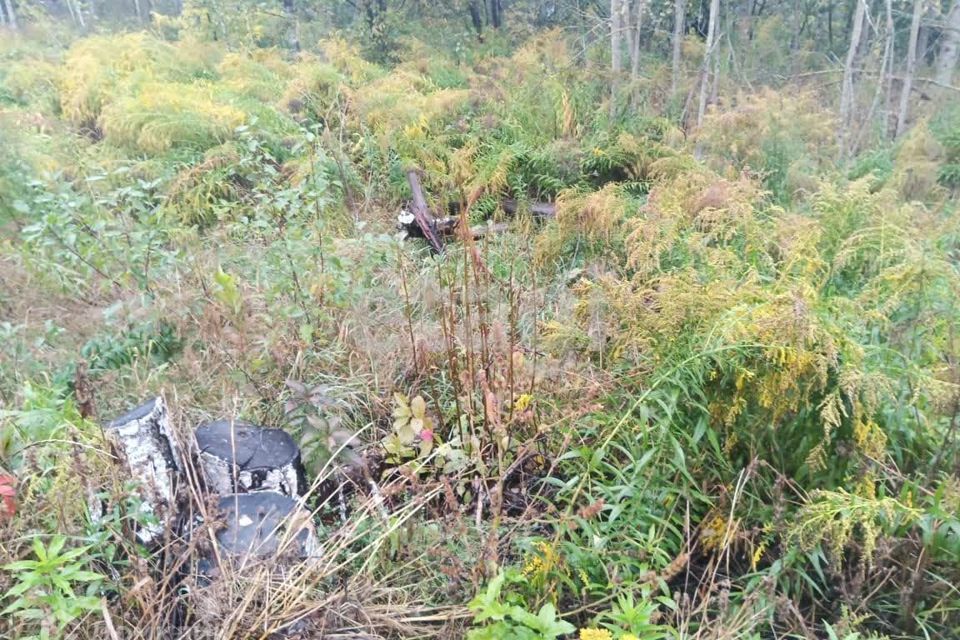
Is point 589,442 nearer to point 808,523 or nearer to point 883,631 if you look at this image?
point 808,523

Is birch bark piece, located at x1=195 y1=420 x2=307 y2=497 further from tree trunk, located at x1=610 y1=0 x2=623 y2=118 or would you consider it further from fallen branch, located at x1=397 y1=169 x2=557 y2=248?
tree trunk, located at x1=610 y1=0 x2=623 y2=118

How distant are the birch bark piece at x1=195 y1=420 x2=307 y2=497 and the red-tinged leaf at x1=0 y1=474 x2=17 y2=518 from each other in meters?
0.51

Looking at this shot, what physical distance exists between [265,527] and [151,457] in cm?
43

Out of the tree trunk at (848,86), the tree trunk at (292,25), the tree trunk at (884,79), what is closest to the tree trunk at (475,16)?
the tree trunk at (292,25)

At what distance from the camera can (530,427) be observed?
229cm

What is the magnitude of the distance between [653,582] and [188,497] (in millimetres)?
1439

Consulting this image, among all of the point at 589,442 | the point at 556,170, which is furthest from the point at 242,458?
the point at 556,170

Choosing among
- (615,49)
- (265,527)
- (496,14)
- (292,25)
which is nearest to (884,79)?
(615,49)

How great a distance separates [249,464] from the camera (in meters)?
2.08

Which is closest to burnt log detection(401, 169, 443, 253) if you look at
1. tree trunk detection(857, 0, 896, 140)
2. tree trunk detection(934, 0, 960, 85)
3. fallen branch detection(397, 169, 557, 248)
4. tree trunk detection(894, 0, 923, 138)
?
fallen branch detection(397, 169, 557, 248)

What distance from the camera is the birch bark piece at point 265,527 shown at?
5.80ft

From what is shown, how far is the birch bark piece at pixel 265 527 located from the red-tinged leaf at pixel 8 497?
53 centimetres

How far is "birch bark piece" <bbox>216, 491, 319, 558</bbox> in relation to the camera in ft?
5.80

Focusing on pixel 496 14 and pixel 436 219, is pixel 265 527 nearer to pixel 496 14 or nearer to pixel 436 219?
pixel 436 219
